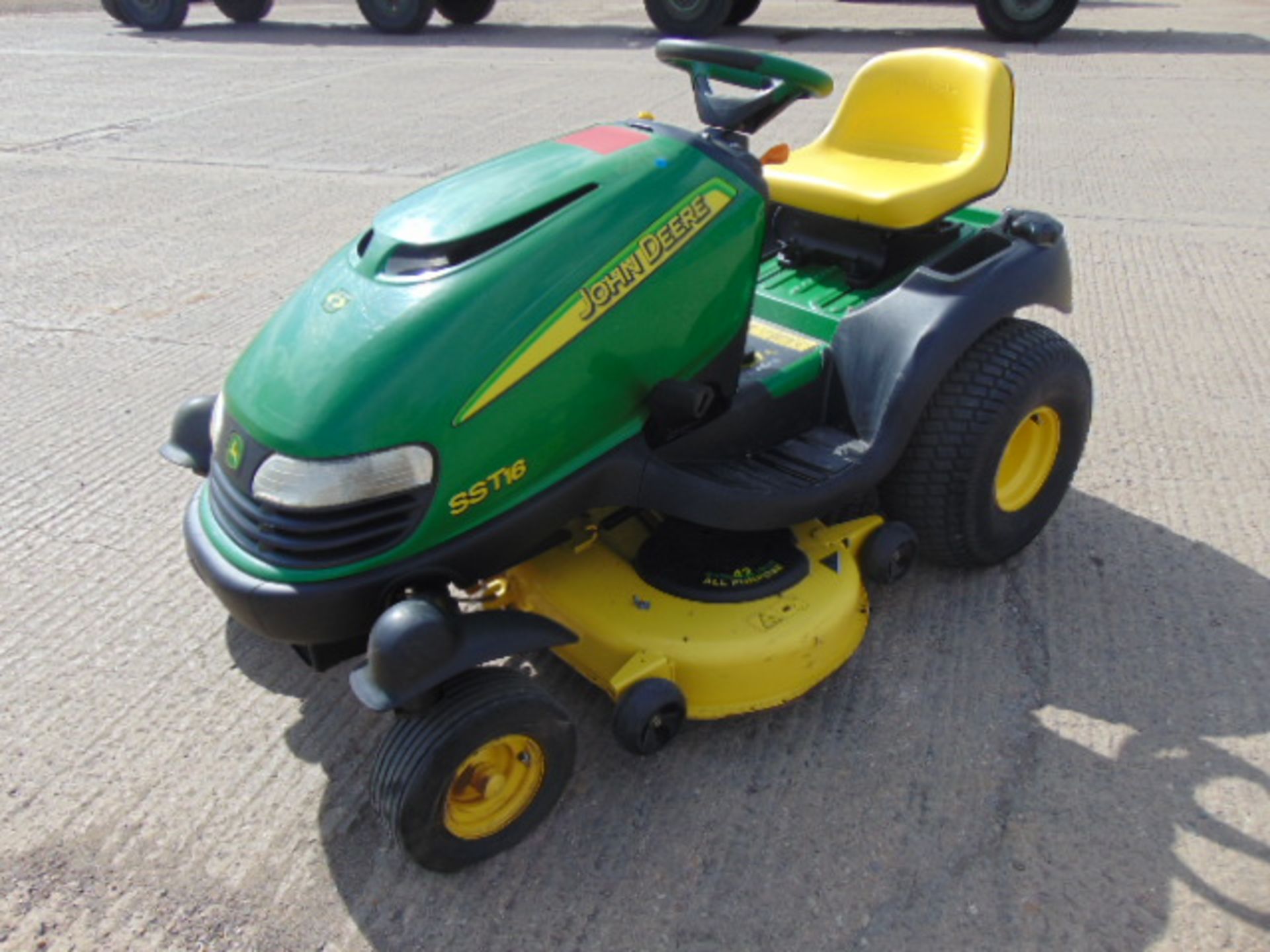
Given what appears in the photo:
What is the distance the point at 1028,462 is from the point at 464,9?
1191 cm

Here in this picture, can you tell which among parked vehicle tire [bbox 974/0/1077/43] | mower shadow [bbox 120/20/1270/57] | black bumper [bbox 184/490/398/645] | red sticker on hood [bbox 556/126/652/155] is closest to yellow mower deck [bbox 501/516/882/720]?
black bumper [bbox 184/490/398/645]

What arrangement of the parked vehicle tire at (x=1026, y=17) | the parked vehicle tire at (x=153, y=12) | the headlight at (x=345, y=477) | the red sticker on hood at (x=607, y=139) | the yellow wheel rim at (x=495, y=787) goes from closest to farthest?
1. the headlight at (x=345, y=477)
2. the yellow wheel rim at (x=495, y=787)
3. the red sticker on hood at (x=607, y=139)
4. the parked vehicle tire at (x=1026, y=17)
5. the parked vehicle tire at (x=153, y=12)

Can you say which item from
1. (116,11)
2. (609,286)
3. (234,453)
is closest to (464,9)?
(116,11)

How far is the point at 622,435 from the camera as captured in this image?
2.06m

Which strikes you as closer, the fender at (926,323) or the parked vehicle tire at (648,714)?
the parked vehicle tire at (648,714)

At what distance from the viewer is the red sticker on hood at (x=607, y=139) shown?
2.13 meters

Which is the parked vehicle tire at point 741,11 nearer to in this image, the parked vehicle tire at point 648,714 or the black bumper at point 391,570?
the black bumper at point 391,570

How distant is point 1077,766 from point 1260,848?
1.08 feet

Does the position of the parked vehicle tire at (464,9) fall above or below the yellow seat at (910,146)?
below

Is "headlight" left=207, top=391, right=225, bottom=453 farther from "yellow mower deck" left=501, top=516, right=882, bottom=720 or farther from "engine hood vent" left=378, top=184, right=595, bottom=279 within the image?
"yellow mower deck" left=501, top=516, right=882, bottom=720

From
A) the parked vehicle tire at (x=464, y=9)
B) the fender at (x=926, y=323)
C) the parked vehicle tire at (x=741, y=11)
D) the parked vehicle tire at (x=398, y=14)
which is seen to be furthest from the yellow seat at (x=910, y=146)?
the parked vehicle tire at (x=464, y=9)

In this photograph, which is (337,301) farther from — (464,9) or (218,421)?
(464,9)

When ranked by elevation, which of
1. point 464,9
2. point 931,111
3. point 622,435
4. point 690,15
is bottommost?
point 464,9

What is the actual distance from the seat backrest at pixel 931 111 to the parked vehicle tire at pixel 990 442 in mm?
526
